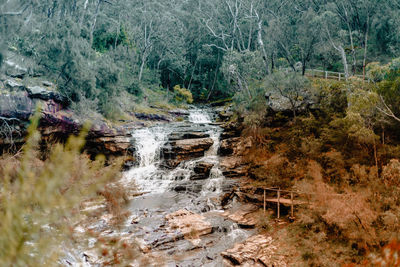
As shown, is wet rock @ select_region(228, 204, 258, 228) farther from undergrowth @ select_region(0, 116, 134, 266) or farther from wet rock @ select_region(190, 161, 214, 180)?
undergrowth @ select_region(0, 116, 134, 266)

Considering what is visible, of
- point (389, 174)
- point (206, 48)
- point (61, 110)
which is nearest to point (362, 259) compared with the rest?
point (389, 174)

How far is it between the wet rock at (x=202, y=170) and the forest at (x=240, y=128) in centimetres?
15

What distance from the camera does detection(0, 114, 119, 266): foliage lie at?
1.32m

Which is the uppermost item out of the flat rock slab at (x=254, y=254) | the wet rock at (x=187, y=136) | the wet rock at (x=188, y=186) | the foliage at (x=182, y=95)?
the foliage at (x=182, y=95)

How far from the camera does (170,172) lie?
17.6 m

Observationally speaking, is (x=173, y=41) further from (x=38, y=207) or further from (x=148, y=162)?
(x=38, y=207)

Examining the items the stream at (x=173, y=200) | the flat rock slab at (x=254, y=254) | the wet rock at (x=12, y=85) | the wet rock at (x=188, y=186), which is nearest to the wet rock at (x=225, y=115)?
the stream at (x=173, y=200)

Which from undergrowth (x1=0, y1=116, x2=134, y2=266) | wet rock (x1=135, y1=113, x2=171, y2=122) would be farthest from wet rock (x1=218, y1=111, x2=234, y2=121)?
undergrowth (x1=0, y1=116, x2=134, y2=266)

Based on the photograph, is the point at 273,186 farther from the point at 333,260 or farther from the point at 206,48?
the point at 206,48

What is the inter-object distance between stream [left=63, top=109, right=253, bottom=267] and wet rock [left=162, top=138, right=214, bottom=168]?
29 centimetres

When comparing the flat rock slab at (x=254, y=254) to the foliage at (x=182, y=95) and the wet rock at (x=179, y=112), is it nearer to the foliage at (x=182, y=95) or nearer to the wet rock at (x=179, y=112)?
the wet rock at (x=179, y=112)

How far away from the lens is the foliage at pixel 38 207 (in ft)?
4.33

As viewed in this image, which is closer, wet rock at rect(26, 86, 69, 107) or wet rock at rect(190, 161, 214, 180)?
wet rock at rect(26, 86, 69, 107)

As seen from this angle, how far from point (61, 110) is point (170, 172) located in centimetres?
832
